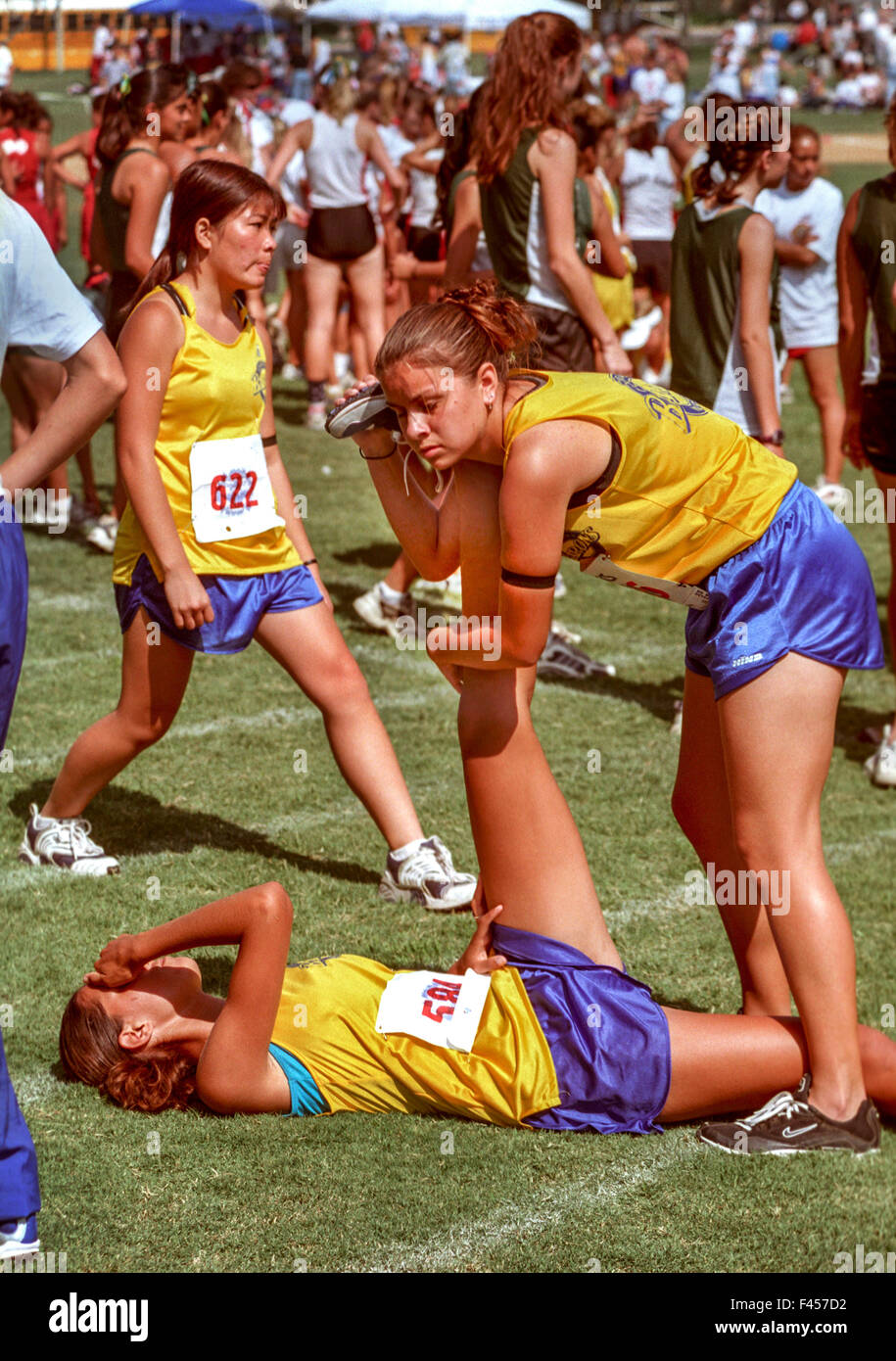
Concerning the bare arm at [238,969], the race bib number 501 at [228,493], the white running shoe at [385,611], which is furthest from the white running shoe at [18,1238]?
the white running shoe at [385,611]

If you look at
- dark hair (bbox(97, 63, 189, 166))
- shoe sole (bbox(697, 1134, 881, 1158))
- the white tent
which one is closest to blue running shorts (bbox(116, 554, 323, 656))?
shoe sole (bbox(697, 1134, 881, 1158))

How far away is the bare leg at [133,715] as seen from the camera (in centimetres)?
487

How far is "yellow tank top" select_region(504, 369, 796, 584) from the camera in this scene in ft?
11.1

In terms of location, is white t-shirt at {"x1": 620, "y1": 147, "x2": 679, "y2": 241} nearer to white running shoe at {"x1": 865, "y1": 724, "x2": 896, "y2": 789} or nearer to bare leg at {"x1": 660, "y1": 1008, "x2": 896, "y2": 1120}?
white running shoe at {"x1": 865, "y1": 724, "x2": 896, "y2": 789}

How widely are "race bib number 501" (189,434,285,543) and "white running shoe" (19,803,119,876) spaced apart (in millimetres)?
1005

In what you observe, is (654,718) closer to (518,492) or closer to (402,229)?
(518,492)

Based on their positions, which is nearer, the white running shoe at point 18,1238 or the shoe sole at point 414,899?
the white running shoe at point 18,1238

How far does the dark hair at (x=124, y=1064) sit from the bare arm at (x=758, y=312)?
356 centimetres

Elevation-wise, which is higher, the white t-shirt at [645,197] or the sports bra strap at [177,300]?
the sports bra strap at [177,300]

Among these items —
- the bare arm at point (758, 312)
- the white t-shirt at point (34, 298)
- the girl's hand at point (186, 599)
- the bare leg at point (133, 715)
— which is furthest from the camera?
the bare arm at point (758, 312)

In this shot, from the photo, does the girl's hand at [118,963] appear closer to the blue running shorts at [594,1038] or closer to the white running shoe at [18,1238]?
the white running shoe at [18,1238]

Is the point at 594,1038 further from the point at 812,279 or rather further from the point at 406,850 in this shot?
the point at 812,279

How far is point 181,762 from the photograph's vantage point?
242 inches
